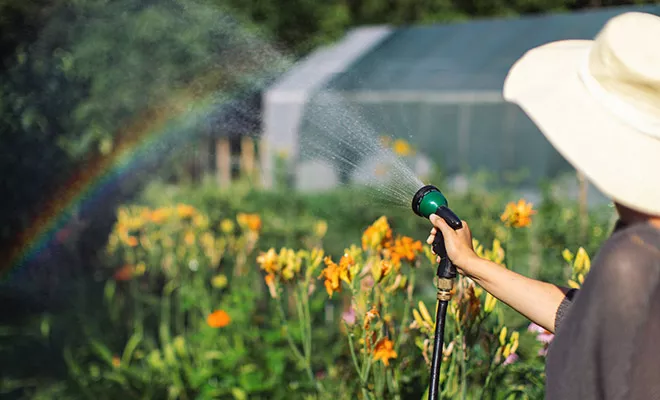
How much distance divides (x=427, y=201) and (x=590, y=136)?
1.45ft

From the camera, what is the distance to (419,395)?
236cm

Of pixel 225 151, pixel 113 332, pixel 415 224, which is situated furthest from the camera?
pixel 225 151

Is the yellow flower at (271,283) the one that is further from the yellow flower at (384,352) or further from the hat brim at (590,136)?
the hat brim at (590,136)

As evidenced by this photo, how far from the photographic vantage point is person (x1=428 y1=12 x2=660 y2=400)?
116 cm

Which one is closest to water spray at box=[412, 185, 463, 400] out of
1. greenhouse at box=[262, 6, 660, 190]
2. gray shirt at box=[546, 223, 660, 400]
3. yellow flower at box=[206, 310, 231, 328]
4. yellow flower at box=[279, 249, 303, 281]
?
gray shirt at box=[546, 223, 660, 400]

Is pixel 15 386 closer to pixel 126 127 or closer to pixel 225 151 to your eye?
pixel 126 127

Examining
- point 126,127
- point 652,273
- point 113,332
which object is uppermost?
point 652,273

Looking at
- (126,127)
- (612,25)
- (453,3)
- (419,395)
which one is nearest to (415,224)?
(126,127)

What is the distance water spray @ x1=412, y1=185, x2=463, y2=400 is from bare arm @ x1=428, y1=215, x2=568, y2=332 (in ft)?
0.06

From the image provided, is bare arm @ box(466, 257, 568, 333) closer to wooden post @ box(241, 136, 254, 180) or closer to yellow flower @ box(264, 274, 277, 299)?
yellow flower @ box(264, 274, 277, 299)

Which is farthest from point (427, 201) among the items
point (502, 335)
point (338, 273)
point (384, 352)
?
point (502, 335)

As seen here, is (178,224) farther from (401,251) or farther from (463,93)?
(463,93)

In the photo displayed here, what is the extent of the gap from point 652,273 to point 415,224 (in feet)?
16.2

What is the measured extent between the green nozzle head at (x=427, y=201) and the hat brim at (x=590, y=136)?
0.30 metres
